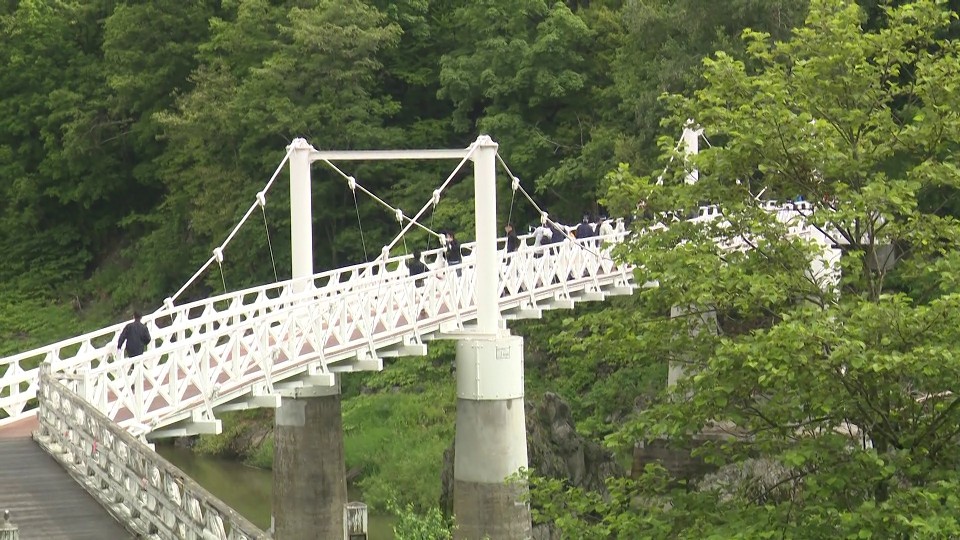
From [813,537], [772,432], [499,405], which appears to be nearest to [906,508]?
[813,537]

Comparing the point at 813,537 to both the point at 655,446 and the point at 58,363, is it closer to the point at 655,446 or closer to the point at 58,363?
the point at 58,363

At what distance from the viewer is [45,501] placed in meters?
12.3

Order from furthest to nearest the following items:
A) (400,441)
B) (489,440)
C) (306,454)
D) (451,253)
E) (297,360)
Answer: (400,441)
(451,253)
(306,454)
(489,440)
(297,360)

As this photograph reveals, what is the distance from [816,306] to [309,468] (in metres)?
12.7

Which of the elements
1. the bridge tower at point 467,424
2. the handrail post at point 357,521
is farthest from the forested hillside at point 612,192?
the handrail post at point 357,521

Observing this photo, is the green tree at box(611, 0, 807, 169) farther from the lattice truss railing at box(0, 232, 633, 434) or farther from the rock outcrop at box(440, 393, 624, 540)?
the rock outcrop at box(440, 393, 624, 540)

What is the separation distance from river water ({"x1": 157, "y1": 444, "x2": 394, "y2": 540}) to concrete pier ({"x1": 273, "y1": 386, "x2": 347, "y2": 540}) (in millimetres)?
3199

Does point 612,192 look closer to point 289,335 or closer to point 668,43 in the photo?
point 289,335

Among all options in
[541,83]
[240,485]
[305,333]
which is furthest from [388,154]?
[541,83]

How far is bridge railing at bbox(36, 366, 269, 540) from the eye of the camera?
9.67 meters

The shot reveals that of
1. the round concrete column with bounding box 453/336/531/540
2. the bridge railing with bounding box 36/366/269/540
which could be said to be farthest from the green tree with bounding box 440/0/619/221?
the bridge railing with bounding box 36/366/269/540

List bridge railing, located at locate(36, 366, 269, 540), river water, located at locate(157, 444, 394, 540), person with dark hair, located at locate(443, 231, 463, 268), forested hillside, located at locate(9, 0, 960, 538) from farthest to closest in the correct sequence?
1. river water, located at locate(157, 444, 394, 540)
2. person with dark hair, located at locate(443, 231, 463, 268)
3. forested hillside, located at locate(9, 0, 960, 538)
4. bridge railing, located at locate(36, 366, 269, 540)

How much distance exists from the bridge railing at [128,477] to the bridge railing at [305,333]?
873mm

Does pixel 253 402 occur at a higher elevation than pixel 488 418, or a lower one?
lower
